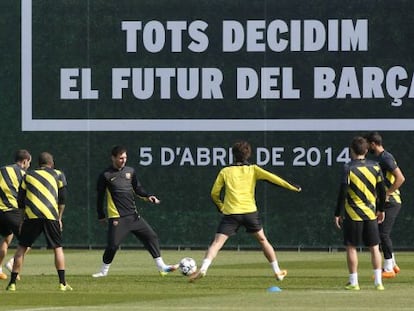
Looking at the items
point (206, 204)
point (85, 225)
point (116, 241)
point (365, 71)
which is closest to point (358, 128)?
point (365, 71)

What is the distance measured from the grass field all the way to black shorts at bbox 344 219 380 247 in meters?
0.62

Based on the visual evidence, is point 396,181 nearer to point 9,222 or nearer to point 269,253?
point 269,253

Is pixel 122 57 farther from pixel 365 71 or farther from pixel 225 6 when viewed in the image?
pixel 365 71

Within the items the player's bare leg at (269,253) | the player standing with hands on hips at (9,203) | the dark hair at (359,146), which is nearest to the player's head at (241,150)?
the player's bare leg at (269,253)

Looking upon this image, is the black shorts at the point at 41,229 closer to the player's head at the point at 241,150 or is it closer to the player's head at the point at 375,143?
the player's head at the point at 241,150

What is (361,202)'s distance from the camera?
2075 cm

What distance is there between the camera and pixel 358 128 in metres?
31.9

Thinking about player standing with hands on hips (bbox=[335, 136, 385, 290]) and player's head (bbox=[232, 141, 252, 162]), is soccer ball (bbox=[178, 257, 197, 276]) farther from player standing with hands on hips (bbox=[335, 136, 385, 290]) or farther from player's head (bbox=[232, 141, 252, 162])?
player standing with hands on hips (bbox=[335, 136, 385, 290])

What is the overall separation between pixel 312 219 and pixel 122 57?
4993 mm

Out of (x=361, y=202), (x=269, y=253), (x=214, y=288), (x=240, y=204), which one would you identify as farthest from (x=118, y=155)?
(x=361, y=202)

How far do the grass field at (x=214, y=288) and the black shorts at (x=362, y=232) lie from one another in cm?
62

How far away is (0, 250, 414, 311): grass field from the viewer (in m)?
18.1

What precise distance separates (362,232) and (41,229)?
13.5 feet

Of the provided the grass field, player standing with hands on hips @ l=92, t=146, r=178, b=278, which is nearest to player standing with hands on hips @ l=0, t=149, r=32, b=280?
the grass field
